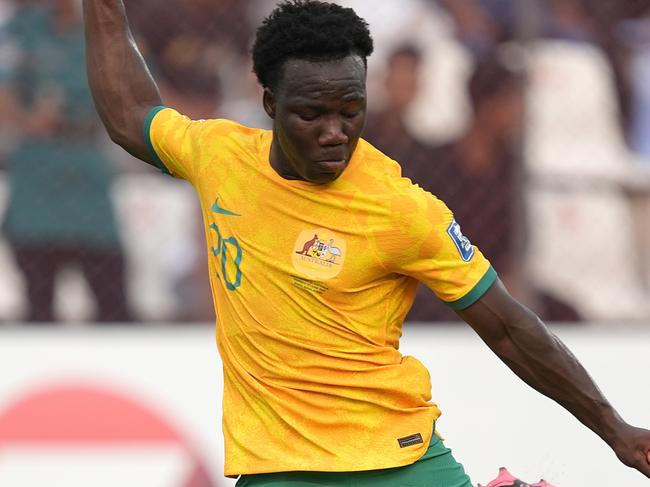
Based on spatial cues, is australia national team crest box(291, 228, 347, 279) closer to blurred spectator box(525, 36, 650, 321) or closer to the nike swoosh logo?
the nike swoosh logo

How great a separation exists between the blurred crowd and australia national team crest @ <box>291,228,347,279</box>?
338cm

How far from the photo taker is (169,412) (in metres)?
5.85

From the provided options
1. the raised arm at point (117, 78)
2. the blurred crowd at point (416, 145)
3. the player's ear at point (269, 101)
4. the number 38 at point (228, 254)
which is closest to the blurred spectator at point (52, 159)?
the blurred crowd at point (416, 145)

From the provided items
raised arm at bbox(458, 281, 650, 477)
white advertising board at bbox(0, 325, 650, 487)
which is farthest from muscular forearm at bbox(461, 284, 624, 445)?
white advertising board at bbox(0, 325, 650, 487)

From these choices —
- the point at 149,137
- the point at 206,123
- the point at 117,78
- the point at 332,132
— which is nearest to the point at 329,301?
the point at 332,132

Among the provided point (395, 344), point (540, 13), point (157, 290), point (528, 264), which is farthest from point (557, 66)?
point (395, 344)

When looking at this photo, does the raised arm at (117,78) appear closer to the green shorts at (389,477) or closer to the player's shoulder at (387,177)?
the player's shoulder at (387,177)

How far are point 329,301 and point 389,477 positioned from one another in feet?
1.65

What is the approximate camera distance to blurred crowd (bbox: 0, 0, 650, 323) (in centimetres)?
676

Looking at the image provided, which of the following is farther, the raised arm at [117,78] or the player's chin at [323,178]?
the raised arm at [117,78]

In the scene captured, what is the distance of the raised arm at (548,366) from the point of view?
11.3 feet

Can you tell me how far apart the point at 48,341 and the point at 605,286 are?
3213 mm

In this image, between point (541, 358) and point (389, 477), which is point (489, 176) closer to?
point (541, 358)

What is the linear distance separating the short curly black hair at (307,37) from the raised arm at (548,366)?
0.75 m
